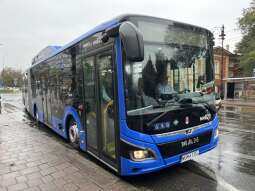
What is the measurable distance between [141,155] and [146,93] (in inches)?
39.3

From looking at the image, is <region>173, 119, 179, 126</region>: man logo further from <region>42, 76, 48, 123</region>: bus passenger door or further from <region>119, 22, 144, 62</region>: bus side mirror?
<region>42, 76, 48, 123</region>: bus passenger door

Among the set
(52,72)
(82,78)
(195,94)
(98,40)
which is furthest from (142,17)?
(52,72)

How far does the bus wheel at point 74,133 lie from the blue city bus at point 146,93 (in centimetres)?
71

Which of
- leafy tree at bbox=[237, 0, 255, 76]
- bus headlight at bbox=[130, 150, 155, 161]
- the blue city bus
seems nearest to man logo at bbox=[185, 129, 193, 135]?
the blue city bus

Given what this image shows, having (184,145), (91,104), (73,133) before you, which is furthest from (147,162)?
(73,133)

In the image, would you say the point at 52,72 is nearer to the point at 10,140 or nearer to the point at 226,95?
the point at 10,140

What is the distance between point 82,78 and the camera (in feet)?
15.9

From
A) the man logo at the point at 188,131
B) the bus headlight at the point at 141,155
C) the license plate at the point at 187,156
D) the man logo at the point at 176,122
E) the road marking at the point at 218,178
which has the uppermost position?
the man logo at the point at 176,122

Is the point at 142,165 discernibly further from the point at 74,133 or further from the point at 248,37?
the point at 248,37

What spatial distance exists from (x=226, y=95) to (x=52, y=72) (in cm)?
2485

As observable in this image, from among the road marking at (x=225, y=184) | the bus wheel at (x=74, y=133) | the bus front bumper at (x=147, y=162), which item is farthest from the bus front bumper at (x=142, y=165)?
the bus wheel at (x=74, y=133)

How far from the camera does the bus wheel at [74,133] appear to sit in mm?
5559

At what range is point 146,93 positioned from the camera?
3430 mm

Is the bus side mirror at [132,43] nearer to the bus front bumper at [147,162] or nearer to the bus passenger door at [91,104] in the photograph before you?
the bus front bumper at [147,162]
